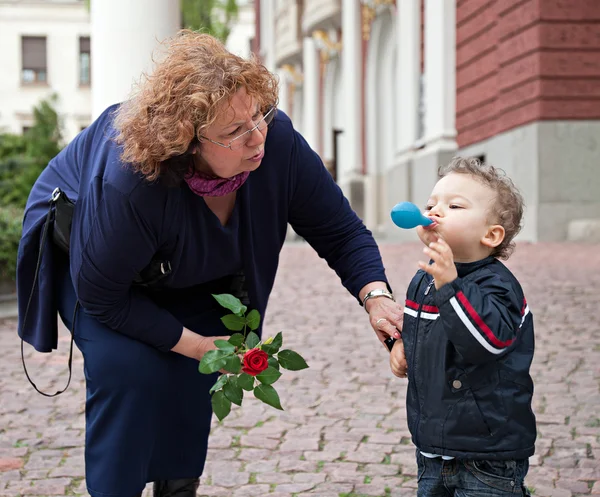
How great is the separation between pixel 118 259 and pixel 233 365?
41cm

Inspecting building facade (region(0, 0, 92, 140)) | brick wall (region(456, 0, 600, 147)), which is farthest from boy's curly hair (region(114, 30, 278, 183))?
building facade (region(0, 0, 92, 140))

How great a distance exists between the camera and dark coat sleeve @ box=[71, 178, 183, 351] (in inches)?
102

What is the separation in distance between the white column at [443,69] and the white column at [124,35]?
11652 mm

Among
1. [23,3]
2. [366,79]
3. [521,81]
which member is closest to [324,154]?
[366,79]

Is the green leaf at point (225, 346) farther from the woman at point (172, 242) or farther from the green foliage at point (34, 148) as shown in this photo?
the green foliage at point (34, 148)

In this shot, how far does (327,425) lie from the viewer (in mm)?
4488

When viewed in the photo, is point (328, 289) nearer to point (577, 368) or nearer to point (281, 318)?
point (281, 318)

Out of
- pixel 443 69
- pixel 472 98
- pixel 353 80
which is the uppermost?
pixel 353 80

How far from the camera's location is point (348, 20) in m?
23.5

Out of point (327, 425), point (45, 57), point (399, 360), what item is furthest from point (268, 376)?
point (45, 57)

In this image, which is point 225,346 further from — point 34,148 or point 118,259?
point 34,148

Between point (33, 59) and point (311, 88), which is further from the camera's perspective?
point (33, 59)

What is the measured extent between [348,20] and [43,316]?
21.4 m

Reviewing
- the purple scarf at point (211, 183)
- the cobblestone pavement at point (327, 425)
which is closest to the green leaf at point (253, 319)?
the purple scarf at point (211, 183)
